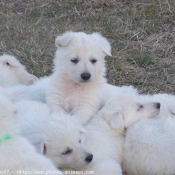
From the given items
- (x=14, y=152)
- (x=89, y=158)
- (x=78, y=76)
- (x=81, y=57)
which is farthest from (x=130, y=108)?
(x=14, y=152)

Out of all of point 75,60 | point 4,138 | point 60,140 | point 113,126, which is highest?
point 75,60

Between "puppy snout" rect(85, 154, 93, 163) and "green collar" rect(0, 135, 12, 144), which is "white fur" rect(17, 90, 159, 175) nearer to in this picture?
"puppy snout" rect(85, 154, 93, 163)

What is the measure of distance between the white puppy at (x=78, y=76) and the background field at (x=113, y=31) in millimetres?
1643

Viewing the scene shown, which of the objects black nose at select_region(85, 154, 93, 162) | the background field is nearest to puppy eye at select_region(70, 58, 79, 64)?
black nose at select_region(85, 154, 93, 162)

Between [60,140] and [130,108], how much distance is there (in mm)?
1230

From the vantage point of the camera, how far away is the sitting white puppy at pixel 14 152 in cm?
558

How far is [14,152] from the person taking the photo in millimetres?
5656

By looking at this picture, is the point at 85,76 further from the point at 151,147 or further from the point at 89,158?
the point at 89,158

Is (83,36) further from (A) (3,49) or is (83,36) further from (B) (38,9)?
(B) (38,9)

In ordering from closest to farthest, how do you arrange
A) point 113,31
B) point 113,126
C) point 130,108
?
point 113,126 → point 130,108 → point 113,31

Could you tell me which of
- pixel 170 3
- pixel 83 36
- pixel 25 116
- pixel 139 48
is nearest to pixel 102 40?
pixel 83 36

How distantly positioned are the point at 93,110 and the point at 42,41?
3.66 meters

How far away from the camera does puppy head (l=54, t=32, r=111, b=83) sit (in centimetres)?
752

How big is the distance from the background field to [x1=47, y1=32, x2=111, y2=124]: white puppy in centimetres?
164
